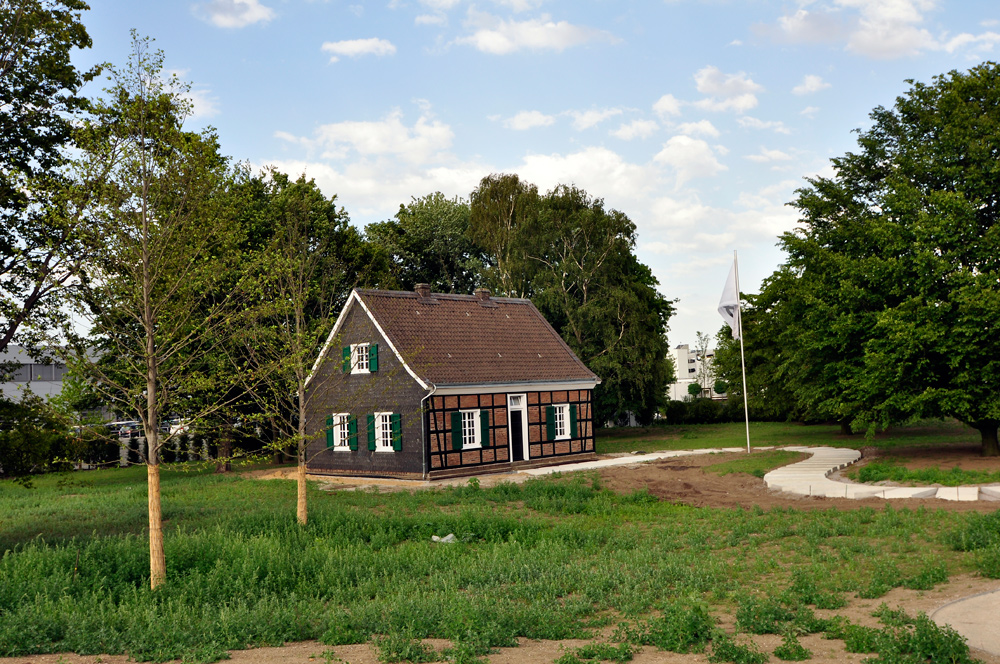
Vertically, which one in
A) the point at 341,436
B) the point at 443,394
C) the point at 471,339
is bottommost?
the point at 341,436

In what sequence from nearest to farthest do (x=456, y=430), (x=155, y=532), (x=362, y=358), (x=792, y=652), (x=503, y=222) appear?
(x=792, y=652) → (x=155, y=532) → (x=456, y=430) → (x=362, y=358) → (x=503, y=222)

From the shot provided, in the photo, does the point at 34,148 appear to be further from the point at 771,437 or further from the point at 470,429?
the point at 771,437

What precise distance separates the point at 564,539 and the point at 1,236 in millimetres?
11238

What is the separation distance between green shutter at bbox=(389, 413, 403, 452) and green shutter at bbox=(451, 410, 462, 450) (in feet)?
5.82

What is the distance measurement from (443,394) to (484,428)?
93.9 inches

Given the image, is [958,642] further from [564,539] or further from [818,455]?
[818,455]

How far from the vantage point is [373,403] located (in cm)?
2828

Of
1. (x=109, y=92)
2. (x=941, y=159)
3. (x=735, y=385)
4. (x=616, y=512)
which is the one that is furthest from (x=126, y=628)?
(x=735, y=385)

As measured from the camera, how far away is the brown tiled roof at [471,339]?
28062 mm

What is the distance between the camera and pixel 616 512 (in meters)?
17.3

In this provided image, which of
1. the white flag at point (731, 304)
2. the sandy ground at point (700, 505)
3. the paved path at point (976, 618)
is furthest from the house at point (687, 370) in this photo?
the paved path at point (976, 618)

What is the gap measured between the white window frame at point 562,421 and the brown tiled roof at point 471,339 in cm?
117

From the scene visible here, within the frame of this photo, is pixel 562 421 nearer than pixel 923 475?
No

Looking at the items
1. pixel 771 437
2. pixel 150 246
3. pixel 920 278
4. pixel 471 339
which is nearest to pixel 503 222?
pixel 471 339
